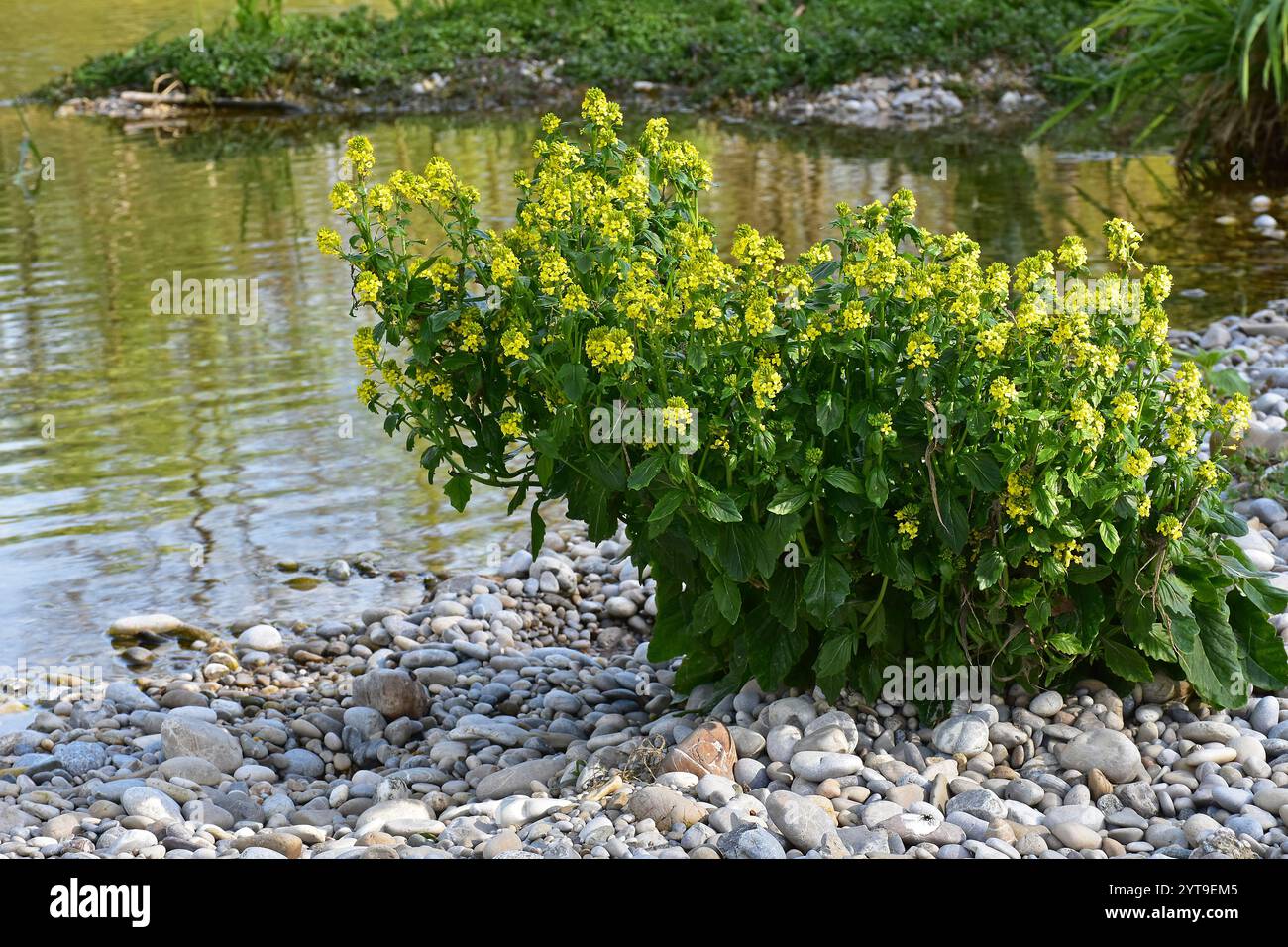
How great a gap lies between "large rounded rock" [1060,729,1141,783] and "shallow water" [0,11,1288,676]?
2.58m

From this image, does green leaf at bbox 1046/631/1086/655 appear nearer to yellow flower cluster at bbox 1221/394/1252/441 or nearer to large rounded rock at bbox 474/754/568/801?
yellow flower cluster at bbox 1221/394/1252/441

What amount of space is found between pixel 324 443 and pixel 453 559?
1.37m

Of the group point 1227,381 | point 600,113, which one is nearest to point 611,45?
point 1227,381

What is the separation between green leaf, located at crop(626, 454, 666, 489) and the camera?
3.00 m

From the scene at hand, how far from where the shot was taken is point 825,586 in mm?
3176

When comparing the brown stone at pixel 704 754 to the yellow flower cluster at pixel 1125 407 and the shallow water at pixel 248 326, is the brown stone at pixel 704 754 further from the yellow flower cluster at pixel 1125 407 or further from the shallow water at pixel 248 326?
the shallow water at pixel 248 326

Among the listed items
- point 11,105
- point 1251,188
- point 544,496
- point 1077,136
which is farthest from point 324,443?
point 11,105

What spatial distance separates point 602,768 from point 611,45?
14143 mm

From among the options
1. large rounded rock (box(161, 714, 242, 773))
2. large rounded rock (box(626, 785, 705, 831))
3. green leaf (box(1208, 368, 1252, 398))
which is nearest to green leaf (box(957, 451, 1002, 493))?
large rounded rock (box(626, 785, 705, 831))

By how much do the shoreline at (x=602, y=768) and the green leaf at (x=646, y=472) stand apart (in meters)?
0.60

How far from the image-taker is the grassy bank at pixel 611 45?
49.4ft

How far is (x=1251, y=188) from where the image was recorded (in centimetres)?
1023

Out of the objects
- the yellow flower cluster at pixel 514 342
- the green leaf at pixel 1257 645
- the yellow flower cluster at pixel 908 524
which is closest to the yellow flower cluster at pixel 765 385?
the yellow flower cluster at pixel 908 524

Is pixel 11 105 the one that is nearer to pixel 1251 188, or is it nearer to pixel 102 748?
pixel 1251 188
